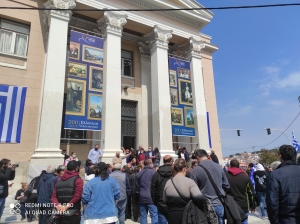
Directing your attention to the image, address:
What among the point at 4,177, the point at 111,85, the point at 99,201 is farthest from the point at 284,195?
the point at 111,85

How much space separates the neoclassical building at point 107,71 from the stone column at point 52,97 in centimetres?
4

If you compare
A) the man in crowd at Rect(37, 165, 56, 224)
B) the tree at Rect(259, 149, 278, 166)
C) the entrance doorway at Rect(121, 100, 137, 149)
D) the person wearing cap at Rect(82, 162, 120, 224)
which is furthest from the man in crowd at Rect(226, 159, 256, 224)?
the tree at Rect(259, 149, 278, 166)

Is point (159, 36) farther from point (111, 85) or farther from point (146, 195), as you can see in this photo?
point (146, 195)

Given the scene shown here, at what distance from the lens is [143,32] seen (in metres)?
16.1

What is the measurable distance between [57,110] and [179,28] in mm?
10912

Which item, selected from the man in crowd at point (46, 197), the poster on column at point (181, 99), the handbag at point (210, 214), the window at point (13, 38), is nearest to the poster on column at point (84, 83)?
the window at point (13, 38)

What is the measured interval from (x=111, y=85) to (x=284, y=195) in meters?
10.9

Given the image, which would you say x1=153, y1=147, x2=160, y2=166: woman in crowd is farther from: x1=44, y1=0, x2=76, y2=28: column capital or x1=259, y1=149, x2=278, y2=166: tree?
x1=259, y1=149, x2=278, y2=166: tree

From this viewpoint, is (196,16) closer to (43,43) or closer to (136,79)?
(136,79)

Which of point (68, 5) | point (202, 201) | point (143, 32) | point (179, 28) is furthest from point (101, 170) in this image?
point (179, 28)

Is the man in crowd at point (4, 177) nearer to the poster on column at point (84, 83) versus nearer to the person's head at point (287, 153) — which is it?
the poster on column at point (84, 83)

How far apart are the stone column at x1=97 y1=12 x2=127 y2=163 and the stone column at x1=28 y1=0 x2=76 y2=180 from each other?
2.24 m

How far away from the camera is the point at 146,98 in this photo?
16.7 m

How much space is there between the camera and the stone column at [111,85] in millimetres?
11945
